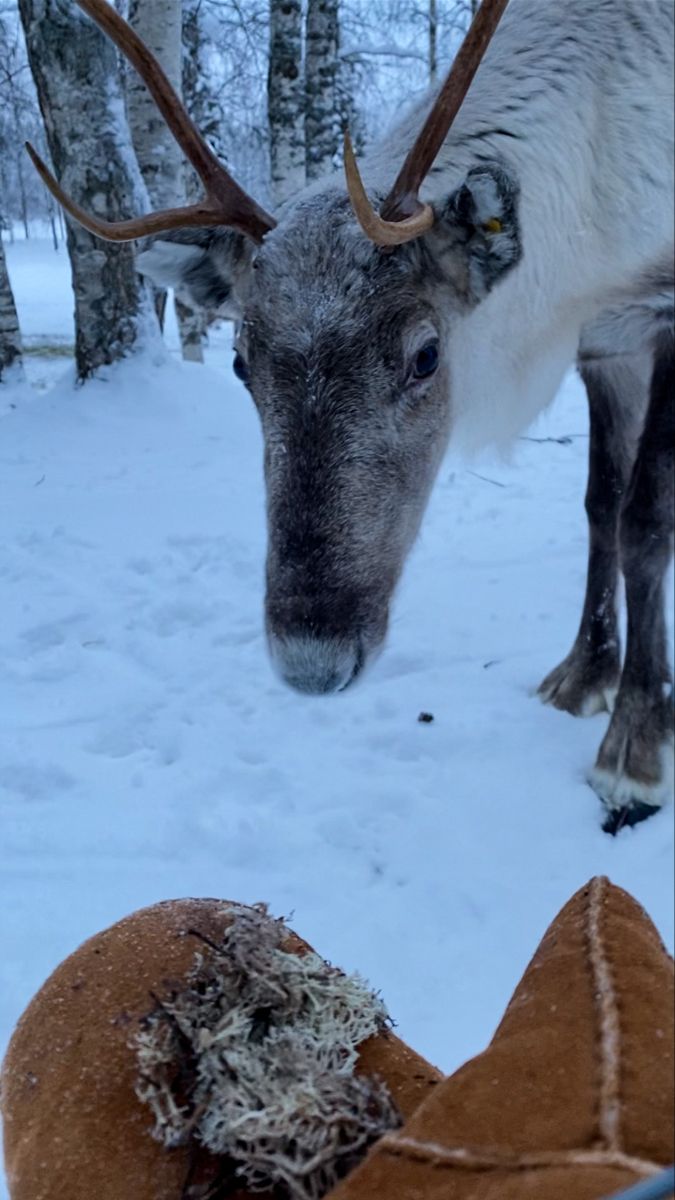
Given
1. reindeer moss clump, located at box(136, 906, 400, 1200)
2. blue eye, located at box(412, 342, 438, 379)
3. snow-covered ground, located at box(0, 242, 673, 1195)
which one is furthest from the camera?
blue eye, located at box(412, 342, 438, 379)

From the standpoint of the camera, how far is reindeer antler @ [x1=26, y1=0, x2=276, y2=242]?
148 centimetres

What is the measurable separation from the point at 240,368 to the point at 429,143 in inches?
24.1

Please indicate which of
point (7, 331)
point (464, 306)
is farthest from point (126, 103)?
point (7, 331)

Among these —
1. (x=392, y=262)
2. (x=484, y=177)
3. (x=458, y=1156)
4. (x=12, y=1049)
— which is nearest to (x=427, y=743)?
(x=392, y=262)

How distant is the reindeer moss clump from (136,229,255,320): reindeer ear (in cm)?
149

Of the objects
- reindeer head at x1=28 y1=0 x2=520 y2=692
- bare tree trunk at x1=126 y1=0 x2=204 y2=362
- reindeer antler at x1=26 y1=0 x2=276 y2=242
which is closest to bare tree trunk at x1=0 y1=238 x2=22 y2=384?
reindeer antler at x1=26 y1=0 x2=276 y2=242

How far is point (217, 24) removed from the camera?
8.42ft

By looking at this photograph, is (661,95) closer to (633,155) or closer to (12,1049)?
(633,155)

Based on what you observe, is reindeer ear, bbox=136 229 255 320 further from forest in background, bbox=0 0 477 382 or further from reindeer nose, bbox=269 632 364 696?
reindeer nose, bbox=269 632 364 696

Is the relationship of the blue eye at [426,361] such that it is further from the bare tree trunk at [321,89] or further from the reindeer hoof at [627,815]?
the bare tree trunk at [321,89]

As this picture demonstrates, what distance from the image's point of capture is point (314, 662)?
169 cm

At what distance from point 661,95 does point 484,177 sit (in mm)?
863

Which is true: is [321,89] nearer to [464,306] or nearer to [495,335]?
[495,335]

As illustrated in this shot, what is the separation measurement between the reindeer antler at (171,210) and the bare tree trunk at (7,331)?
145 mm
